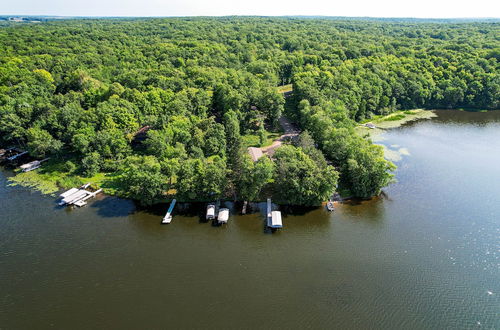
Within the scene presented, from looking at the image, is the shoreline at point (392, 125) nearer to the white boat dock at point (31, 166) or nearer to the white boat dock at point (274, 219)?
the white boat dock at point (274, 219)

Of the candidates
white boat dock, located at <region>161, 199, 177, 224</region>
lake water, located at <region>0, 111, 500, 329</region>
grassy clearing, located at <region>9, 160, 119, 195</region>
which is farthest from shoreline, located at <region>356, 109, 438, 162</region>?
grassy clearing, located at <region>9, 160, 119, 195</region>

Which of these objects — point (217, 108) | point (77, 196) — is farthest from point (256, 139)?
point (77, 196)

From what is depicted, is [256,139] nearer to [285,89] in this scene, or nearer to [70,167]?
[70,167]

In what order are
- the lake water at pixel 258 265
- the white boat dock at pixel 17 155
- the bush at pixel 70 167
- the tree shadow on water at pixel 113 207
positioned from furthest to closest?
1. the white boat dock at pixel 17 155
2. the bush at pixel 70 167
3. the tree shadow on water at pixel 113 207
4. the lake water at pixel 258 265

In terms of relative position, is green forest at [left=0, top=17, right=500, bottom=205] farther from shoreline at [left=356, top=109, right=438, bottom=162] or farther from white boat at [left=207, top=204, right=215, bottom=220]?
shoreline at [left=356, top=109, right=438, bottom=162]

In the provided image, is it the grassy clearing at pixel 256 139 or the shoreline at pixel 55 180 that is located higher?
the grassy clearing at pixel 256 139

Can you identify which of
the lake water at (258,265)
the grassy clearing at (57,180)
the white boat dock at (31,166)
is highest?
the white boat dock at (31,166)

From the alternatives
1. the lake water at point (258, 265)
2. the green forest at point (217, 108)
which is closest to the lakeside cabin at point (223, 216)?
the lake water at point (258, 265)
